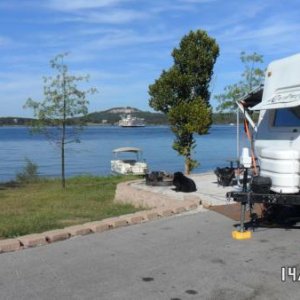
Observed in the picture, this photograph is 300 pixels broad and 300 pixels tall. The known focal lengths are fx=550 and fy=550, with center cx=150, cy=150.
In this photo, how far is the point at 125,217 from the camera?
8391mm

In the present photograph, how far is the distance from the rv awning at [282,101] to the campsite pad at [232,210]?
1.90 meters

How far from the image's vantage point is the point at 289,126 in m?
7.49

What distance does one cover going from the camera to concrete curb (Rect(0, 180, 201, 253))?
6.90 meters

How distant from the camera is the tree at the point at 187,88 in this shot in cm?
1714

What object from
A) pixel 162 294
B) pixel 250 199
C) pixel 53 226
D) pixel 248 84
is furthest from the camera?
pixel 248 84

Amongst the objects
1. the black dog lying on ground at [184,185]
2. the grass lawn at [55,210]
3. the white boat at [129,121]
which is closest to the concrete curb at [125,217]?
the grass lawn at [55,210]

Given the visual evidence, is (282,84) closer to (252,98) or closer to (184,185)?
(252,98)

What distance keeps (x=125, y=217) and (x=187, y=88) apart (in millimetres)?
9683

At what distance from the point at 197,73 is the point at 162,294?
13.1m

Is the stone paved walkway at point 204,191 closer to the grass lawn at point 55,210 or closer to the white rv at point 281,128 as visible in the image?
the grass lawn at point 55,210

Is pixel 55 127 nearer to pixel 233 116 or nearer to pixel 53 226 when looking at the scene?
pixel 233 116

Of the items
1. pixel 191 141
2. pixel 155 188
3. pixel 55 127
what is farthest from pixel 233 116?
pixel 155 188

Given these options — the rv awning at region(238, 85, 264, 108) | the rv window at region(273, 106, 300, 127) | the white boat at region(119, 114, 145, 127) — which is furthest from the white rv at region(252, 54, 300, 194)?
the white boat at region(119, 114, 145, 127)

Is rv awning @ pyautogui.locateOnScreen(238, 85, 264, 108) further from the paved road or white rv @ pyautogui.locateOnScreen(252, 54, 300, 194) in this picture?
the paved road
